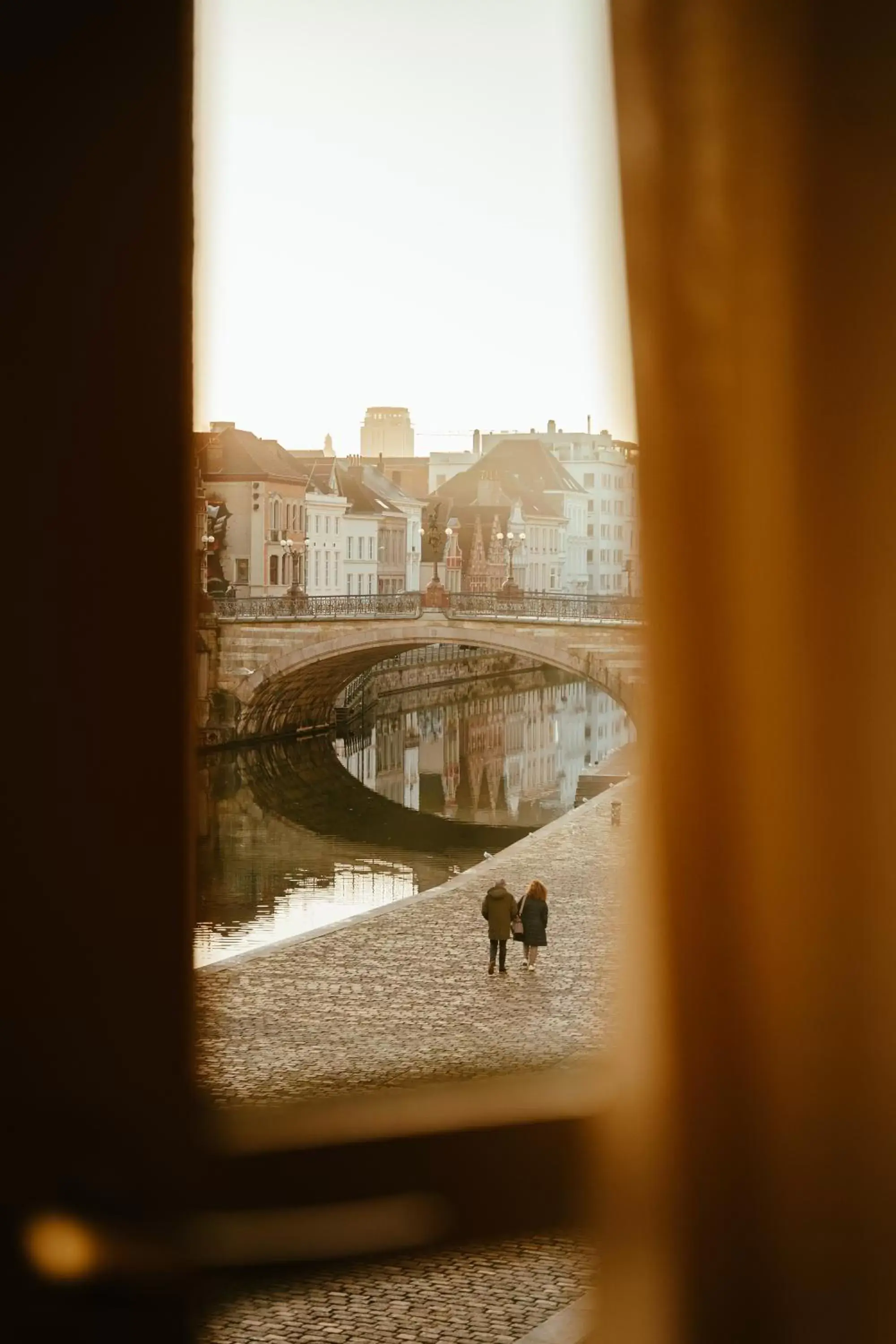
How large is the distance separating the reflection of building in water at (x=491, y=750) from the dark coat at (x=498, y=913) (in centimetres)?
924

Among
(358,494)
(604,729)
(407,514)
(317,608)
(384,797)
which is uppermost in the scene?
(358,494)

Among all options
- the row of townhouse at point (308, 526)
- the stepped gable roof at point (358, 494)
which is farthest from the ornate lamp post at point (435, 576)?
the stepped gable roof at point (358, 494)

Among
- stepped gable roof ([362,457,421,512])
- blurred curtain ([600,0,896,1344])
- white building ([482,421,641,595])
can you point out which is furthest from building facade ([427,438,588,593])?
blurred curtain ([600,0,896,1344])

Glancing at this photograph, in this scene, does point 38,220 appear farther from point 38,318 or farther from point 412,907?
point 412,907

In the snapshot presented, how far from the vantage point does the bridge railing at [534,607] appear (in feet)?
72.3

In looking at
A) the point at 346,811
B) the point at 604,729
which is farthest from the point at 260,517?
the point at 346,811

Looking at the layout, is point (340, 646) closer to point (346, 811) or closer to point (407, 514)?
point (346, 811)

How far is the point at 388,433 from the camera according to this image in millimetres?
51031

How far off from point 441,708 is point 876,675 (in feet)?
99.0

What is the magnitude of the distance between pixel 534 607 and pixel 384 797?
181 inches

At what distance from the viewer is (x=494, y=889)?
8.77 meters

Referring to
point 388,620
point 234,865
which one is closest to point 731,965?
point 234,865

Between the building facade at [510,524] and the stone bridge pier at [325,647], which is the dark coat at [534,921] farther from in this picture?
the building facade at [510,524]

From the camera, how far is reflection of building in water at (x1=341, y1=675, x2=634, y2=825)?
64.3 ft
